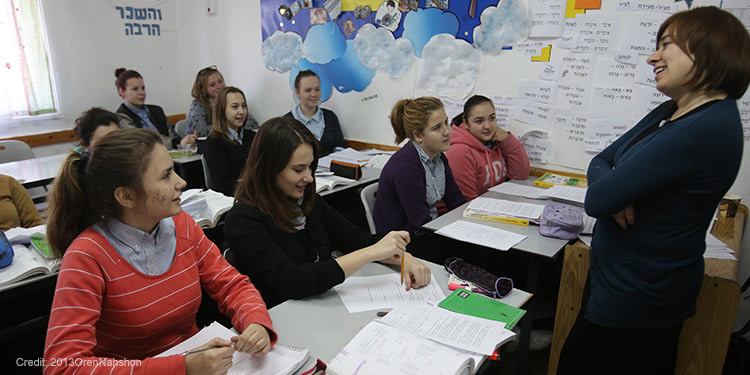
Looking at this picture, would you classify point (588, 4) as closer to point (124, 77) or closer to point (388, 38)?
point (388, 38)

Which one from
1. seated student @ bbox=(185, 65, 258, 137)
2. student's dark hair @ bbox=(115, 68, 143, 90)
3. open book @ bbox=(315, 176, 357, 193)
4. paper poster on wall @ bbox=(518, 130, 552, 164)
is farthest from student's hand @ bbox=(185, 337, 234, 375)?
student's dark hair @ bbox=(115, 68, 143, 90)

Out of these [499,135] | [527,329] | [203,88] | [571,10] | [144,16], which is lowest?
[527,329]

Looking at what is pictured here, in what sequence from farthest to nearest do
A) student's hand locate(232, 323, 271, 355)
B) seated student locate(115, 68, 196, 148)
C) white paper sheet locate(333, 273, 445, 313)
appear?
1. seated student locate(115, 68, 196, 148)
2. white paper sheet locate(333, 273, 445, 313)
3. student's hand locate(232, 323, 271, 355)

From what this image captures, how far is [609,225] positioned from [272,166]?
1.06m

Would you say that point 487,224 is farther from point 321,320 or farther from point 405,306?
point 321,320

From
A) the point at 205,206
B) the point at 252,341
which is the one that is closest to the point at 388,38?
the point at 205,206

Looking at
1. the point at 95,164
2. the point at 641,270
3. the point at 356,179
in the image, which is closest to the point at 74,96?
the point at 356,179

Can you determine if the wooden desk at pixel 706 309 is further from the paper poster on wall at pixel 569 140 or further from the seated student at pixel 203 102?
the seated student at pixel 203 102

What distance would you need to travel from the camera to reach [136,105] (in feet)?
13.6

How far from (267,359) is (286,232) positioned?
52 centimetres

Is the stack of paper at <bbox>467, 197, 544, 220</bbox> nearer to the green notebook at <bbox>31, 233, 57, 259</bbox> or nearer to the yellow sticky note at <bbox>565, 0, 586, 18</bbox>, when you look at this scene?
the yellow sticky note at <bbox>565, 0, 586, 18</bbox>

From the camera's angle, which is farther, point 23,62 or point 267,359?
point 23,62

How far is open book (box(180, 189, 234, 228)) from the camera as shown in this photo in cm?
220

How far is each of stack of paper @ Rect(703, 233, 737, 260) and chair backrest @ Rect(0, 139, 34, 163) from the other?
434cm
